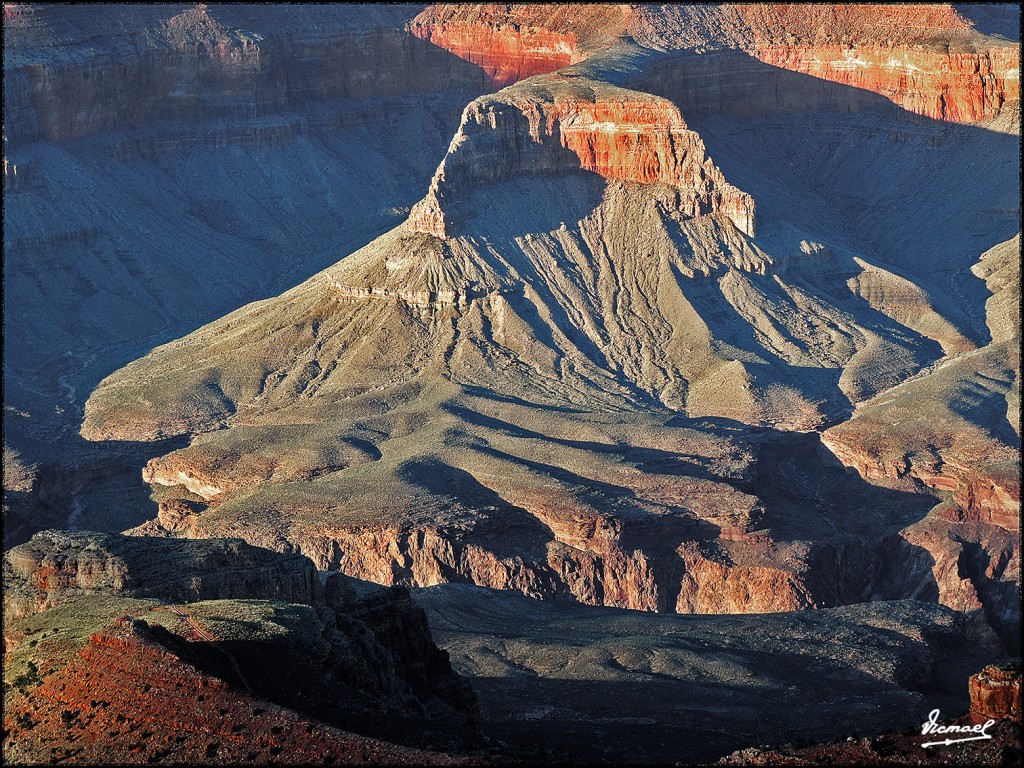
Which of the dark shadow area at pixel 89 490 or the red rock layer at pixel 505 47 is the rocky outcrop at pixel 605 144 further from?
the red rock layer at pixel 505 47

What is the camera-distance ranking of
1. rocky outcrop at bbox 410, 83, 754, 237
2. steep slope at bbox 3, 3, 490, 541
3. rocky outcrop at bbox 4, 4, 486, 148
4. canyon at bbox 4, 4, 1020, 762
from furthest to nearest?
rocky outcrop at bbox 4, 4, 486, 148 → steep slope at bbox 3, 3, 490, 541 → rocky outcrop at bbox 410, 83, 754, 237 → canyon at bbox 4, 4, 1020, 762

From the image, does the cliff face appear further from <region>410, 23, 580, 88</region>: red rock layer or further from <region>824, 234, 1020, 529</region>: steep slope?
<region>824, 234, 1020, 529</region>: steep slope

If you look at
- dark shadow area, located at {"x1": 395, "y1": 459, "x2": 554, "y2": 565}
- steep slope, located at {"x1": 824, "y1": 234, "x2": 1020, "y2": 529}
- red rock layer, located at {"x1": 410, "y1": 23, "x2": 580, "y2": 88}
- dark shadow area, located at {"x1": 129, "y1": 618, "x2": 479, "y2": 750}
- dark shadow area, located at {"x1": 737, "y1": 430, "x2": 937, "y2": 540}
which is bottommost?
dark shadow area, located at {"x1": 737, "y1": 430, "x2": 937, "y2": 540}

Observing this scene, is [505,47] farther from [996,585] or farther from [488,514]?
[996,585]

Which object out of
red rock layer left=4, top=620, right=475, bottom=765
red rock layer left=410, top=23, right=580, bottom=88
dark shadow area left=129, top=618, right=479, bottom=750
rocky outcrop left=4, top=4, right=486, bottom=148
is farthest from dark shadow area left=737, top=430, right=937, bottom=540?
rocky outcrop left=4, top=4, right=486, bottom=148

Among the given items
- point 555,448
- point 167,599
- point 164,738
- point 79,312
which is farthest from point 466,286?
point 164,738

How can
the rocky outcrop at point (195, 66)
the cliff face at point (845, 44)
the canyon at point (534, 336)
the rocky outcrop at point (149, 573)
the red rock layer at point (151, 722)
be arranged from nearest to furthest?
the red rock layer at point (151, 722)
the rocky outcrop at point (149, 573)
the canyon at point (534, 336)
the rocky outcrop at point (195, 66)
the cliff face at point (845, 44)

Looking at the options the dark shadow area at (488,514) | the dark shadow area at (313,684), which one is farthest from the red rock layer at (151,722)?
the dark shadow area at (488,514)
